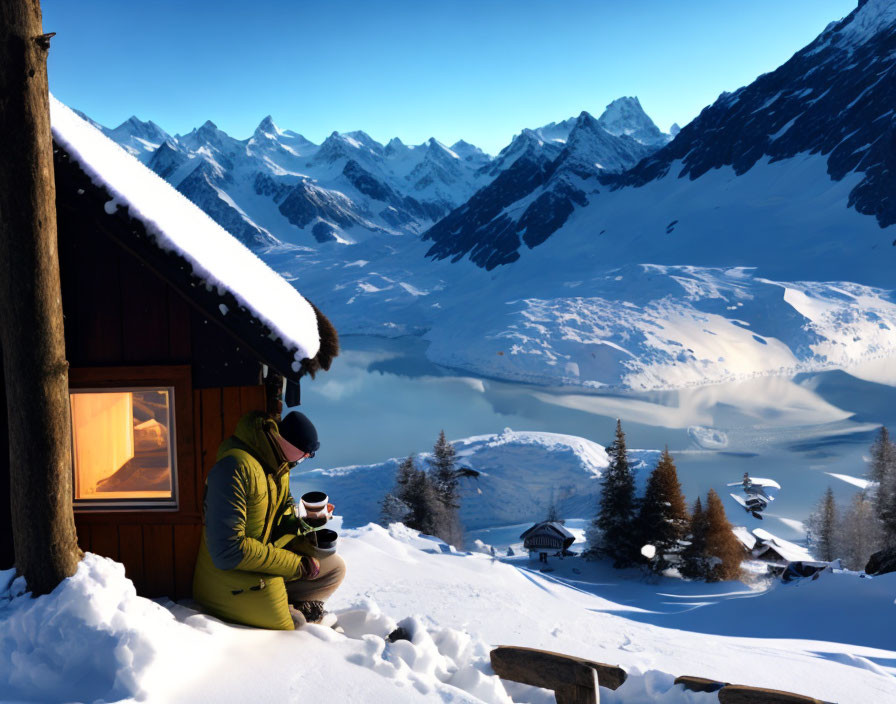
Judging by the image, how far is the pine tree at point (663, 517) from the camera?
19.9 m

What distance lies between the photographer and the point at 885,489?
24281mm

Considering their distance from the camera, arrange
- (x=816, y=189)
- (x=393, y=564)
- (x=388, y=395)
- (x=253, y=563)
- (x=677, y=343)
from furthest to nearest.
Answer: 1. (x=816, y=189)
2. (x=677, y=343)
3. (x=388, y=395)
4. (x=393, y=564)
5. (x=253, y=563)

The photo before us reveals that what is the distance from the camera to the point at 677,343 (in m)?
55.2

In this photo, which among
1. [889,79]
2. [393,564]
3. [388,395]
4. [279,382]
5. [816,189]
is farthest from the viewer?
[889,79]

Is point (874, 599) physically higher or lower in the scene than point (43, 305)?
lower

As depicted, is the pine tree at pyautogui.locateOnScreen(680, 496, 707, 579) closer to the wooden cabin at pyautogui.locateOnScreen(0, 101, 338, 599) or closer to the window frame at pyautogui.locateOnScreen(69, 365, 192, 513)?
the wooden cabin at pyautogui.locateOnScreen(0, 101, 338, 599)

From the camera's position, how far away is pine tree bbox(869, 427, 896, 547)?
21.5 meters

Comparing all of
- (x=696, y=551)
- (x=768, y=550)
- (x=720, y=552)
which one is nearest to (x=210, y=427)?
(x=696, y=551)

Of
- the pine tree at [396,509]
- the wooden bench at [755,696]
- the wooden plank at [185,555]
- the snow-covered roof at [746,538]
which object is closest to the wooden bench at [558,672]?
the wooden bench at [755,696]

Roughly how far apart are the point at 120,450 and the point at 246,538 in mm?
3337

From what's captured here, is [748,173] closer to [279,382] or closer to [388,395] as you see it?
[388,395]

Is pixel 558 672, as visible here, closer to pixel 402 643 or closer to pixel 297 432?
pixel 402 643

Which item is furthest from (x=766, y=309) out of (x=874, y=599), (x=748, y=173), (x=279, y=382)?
(x=279, y=382)

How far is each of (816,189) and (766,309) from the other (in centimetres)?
4080
